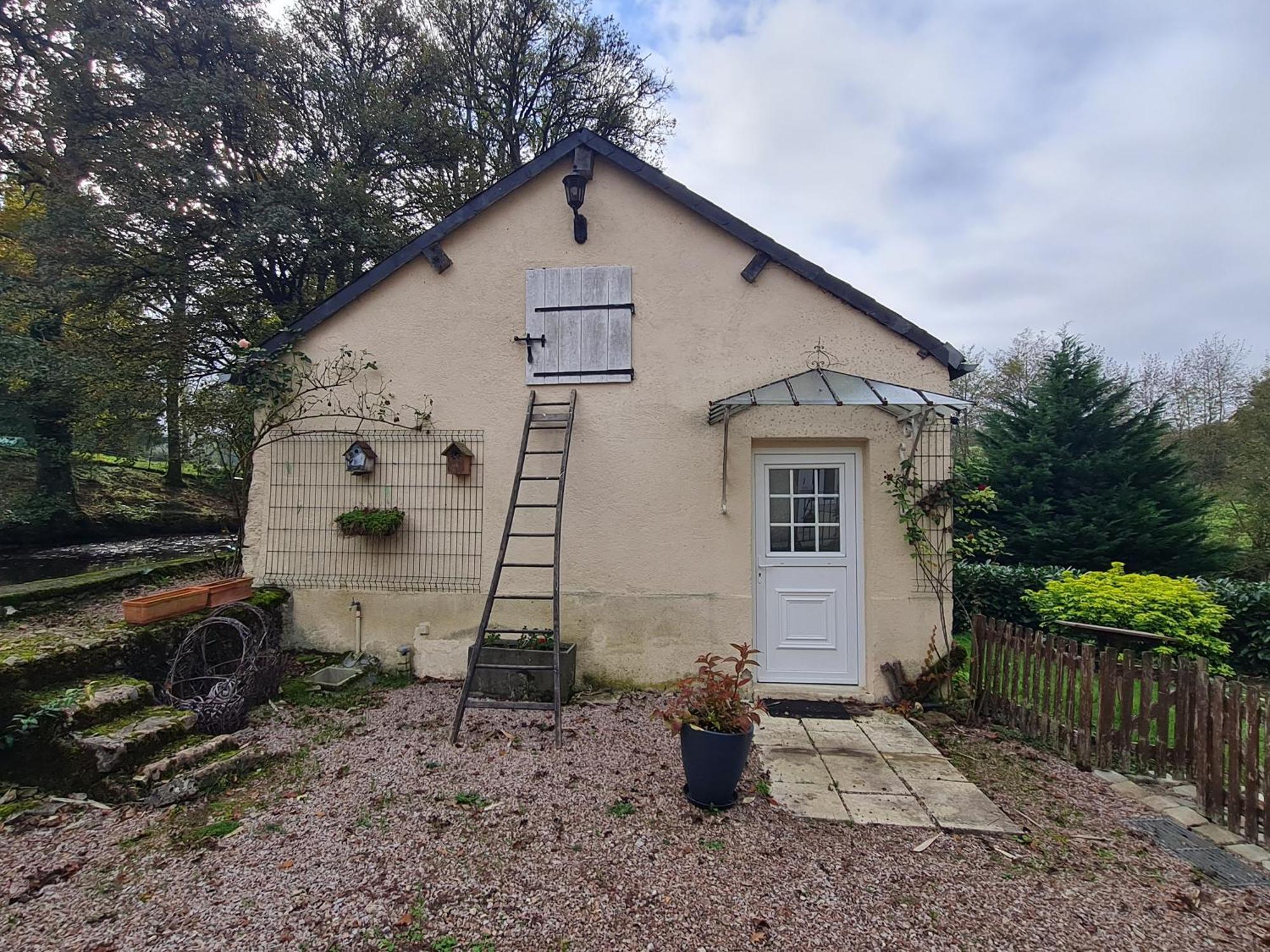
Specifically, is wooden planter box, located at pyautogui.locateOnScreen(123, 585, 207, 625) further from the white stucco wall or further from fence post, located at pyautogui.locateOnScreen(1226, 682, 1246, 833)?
fence post, located at pyautogui.locateOnScreen(1226, 682, 1246, 833)

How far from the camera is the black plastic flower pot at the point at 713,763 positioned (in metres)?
3.20

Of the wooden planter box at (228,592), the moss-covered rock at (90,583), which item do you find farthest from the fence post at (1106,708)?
the moss-covered rock at (90,583)

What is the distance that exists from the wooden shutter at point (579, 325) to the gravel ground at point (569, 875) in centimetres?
345

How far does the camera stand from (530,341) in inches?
216

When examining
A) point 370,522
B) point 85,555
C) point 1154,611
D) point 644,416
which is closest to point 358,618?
point 370,522

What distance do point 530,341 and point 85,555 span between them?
8.16 m

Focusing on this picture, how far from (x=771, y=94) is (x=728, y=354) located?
17.8ft

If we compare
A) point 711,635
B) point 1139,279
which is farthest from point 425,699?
point 1139,279

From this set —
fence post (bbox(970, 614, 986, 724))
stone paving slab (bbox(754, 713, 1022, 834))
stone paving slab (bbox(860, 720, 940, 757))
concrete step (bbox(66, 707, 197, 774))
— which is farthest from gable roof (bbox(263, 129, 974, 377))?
concrete step (bbox(66, 707, 197, 774))

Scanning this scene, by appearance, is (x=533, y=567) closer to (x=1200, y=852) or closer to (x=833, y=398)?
(x=833, y=398)

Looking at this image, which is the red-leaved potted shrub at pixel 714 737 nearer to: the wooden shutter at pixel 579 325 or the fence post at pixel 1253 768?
the fence post at pixel 1253 768

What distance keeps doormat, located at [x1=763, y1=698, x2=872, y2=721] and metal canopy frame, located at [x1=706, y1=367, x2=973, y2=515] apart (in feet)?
5.99

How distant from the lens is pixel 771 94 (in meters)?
8.16

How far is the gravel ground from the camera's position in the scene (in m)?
2.33
